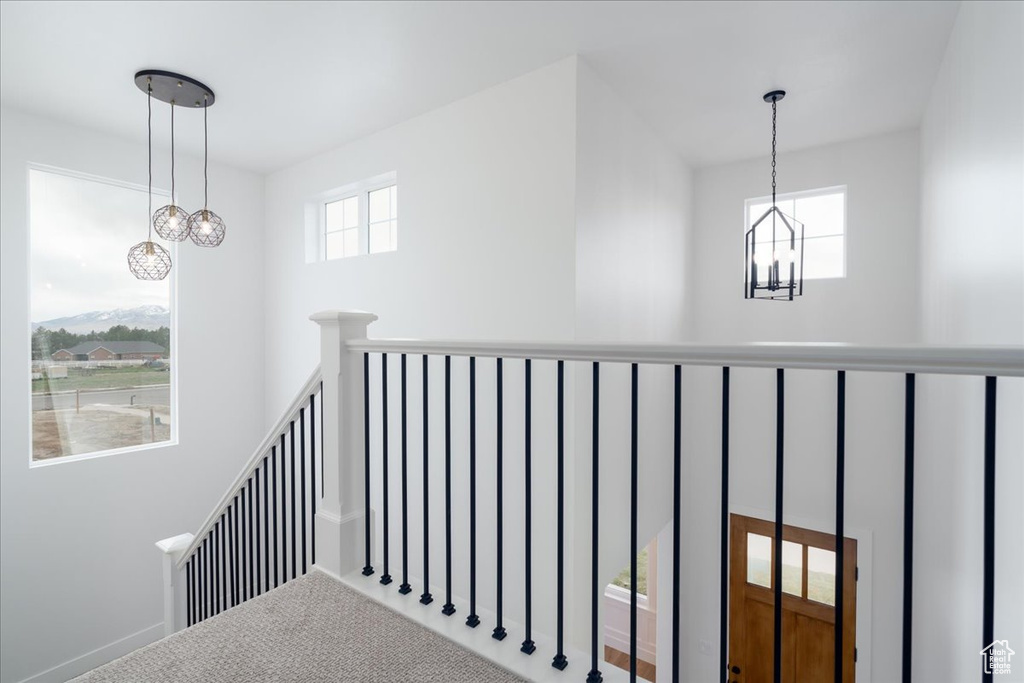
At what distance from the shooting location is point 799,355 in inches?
→ 36.4

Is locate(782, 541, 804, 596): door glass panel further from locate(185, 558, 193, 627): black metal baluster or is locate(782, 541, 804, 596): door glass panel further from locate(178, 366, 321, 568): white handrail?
locate(185, 558, 193, 627): black metal baluster

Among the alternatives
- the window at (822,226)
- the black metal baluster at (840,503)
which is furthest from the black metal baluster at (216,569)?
the window at (822,226)

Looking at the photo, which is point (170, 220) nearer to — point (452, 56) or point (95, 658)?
point (452, 56)

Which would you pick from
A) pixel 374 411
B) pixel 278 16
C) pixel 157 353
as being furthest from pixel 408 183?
pixel 157 353

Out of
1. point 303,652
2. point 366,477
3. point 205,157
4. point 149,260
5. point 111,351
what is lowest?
point 303,652

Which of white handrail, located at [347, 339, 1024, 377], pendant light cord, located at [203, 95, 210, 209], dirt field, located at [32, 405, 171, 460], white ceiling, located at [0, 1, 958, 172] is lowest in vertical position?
dirt field, located at [32, 405, 171, 460]

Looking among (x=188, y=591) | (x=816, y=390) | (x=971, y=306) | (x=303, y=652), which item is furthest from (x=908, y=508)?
(x=816, y=390)

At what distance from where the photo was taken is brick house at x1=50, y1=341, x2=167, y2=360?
3494 millimetres

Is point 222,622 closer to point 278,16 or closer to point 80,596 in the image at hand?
point 278,16

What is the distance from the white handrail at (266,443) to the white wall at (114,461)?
5.24 feet

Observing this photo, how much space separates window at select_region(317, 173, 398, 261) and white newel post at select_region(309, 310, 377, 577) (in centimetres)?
214


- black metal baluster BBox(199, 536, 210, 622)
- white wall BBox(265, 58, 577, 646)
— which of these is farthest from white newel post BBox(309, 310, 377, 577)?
white wall BBox(265, 58, 577, 646)

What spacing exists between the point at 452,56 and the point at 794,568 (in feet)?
15.0

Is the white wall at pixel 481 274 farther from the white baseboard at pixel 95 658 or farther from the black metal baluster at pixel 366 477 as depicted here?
the white baseboard at pixel 95 658
